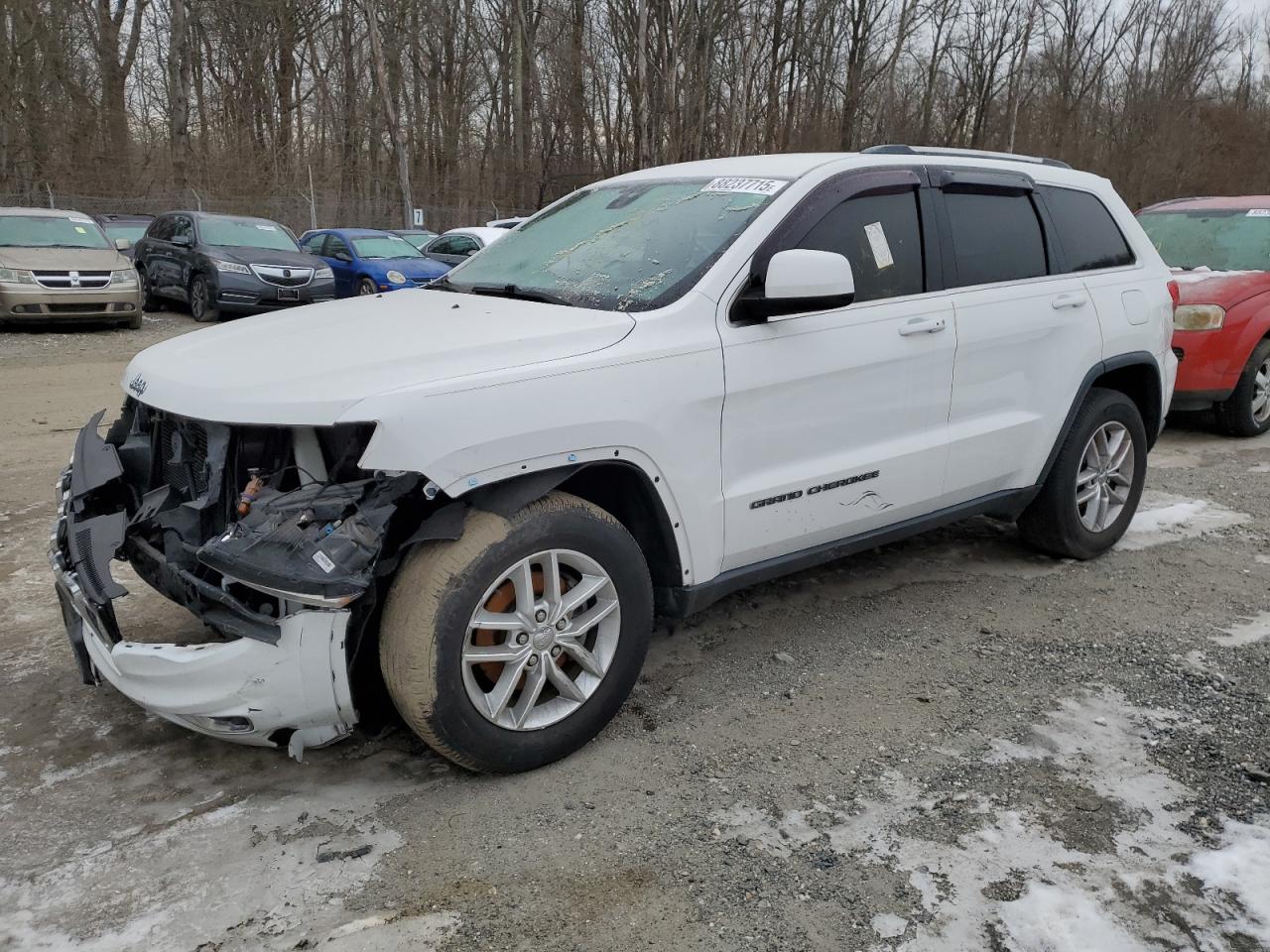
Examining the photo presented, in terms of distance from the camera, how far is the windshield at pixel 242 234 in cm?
1514

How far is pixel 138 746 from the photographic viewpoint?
332 centimetres

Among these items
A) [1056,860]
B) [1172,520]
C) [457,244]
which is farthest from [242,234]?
[1056,860]

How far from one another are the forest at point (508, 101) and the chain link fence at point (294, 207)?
0.08m

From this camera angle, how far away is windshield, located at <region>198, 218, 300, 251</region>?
15.1m

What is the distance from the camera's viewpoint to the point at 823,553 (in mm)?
3812

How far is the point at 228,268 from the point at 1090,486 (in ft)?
41.3

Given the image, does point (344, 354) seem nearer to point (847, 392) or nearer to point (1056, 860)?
point (847, 392)

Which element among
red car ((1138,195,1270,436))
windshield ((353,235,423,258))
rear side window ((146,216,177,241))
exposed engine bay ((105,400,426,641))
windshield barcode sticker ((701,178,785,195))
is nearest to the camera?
exposed engine bay ((105,400,426,641))

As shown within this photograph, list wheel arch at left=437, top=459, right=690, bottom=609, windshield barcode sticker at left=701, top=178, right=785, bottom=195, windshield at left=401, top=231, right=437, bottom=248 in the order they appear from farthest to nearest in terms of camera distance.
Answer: windshield at left=401, top=231, right=437, bottom=248 < windshield barcode sticker at left=701, top=178, right=785, bottom=195 < wheel arch at left=437, top=459, right=690, bottom=609

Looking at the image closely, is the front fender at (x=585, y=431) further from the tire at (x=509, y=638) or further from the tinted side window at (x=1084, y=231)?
the tinted side window at (x=1084, y=231)

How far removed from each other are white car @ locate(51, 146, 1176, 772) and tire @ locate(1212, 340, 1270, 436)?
14.3 feet

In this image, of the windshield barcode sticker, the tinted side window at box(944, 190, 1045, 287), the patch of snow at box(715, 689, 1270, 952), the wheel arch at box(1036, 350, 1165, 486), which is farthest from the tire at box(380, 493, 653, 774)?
the wheel arch at box(1036, 350, 1165, 486)

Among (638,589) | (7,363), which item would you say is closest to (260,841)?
(638,589)

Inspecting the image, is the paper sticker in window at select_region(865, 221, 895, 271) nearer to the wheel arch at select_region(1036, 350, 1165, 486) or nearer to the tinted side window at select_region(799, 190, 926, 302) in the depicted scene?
the tinted side window at select_region(799, 190, 926, 302)
